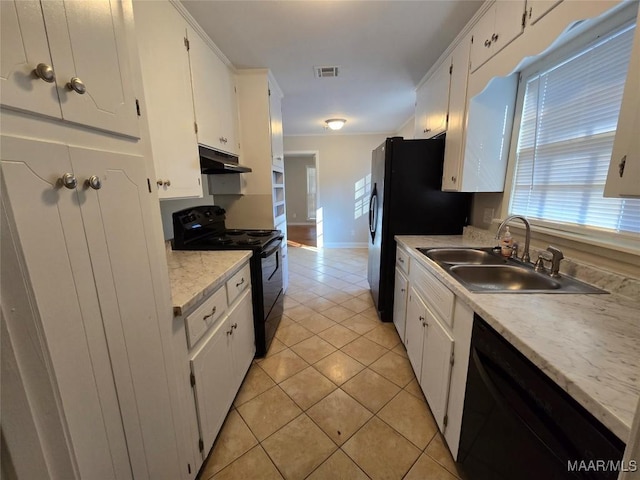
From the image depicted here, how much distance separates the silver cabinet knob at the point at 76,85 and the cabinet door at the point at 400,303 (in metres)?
2.00

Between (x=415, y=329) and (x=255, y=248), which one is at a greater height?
(x=255, y=248)

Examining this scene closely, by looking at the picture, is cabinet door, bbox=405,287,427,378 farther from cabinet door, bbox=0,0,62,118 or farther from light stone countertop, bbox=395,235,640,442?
cabinet door, bbox=0,0,62,118

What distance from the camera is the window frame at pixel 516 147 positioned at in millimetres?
1104

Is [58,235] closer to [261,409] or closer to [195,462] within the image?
[195,462]

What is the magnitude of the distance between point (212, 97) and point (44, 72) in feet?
5.57

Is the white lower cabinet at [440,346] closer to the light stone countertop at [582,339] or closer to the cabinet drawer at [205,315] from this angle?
the light stone countertop at [582,339]

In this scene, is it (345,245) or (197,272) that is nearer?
(197,272)

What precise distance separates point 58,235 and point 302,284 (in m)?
3.16

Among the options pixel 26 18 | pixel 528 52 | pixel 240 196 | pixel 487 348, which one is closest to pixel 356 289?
pixel 240 196

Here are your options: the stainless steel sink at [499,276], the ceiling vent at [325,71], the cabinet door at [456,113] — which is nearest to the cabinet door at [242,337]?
the stainless steel sink at [499,276]

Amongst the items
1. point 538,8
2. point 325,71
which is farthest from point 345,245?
point 538,8

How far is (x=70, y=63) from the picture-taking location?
0.60 meters

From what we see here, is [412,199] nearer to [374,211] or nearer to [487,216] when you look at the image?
[374,211]

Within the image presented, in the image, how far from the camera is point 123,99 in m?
0.76
